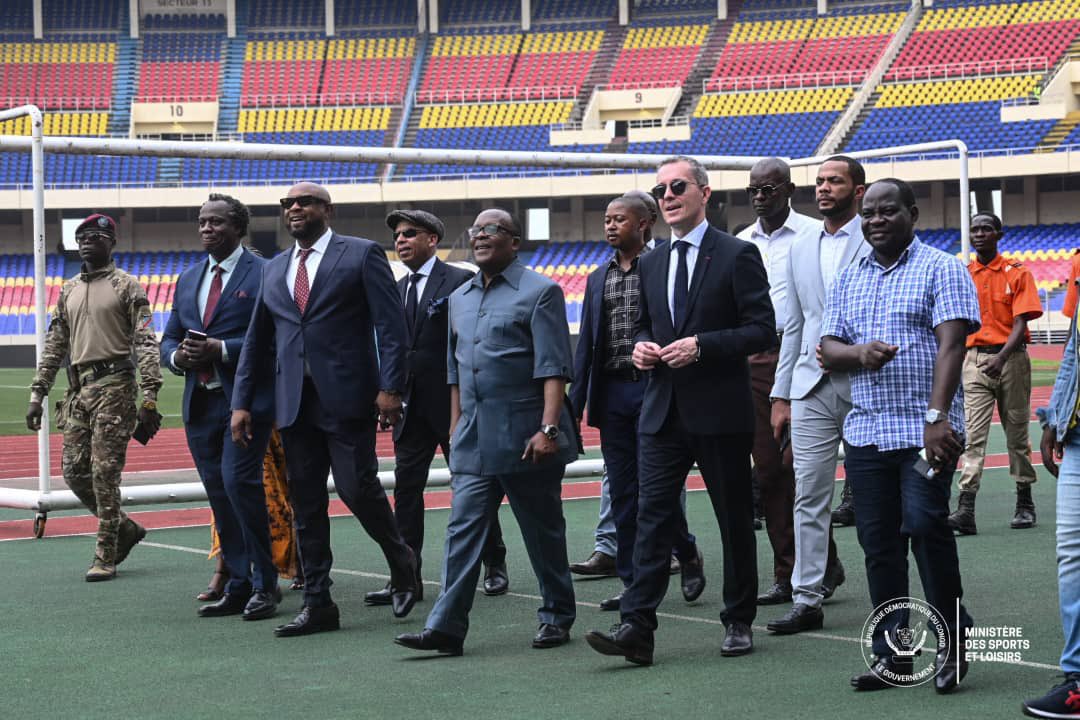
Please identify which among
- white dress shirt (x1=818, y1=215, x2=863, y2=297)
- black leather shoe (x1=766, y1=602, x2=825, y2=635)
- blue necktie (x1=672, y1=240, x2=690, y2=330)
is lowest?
black leather shoe (x1=766, y1=602, x2=825, y2=635)

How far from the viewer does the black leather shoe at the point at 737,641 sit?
603cm

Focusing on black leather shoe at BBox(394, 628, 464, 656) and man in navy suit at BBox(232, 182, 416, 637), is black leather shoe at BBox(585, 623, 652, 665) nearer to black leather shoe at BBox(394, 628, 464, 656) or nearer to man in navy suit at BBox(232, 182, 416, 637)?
black leather shoe at BBox(394, 628, 464, 656)

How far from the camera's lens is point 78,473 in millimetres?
9148

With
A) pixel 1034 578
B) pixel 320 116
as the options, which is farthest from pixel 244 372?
pixel 320 116

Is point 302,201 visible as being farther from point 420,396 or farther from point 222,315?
point 420,396

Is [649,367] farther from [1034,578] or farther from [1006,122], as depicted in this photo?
[1006,122]

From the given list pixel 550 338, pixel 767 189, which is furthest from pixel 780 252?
pixel 550 338

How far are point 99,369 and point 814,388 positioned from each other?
4452 millimetres

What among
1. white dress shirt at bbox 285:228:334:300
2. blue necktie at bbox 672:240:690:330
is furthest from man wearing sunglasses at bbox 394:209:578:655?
white dress shirt at bbox 285:228:334:300

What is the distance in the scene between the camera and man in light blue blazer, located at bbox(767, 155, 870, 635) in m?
6.50

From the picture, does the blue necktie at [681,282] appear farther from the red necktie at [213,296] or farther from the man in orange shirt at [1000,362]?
the man in orange shirt at [1000,362]

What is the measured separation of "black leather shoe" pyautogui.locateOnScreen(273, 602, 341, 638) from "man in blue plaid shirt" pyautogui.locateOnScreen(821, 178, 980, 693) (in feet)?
8.76

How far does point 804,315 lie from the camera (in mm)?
6863

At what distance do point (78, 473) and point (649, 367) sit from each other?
4588 mm
